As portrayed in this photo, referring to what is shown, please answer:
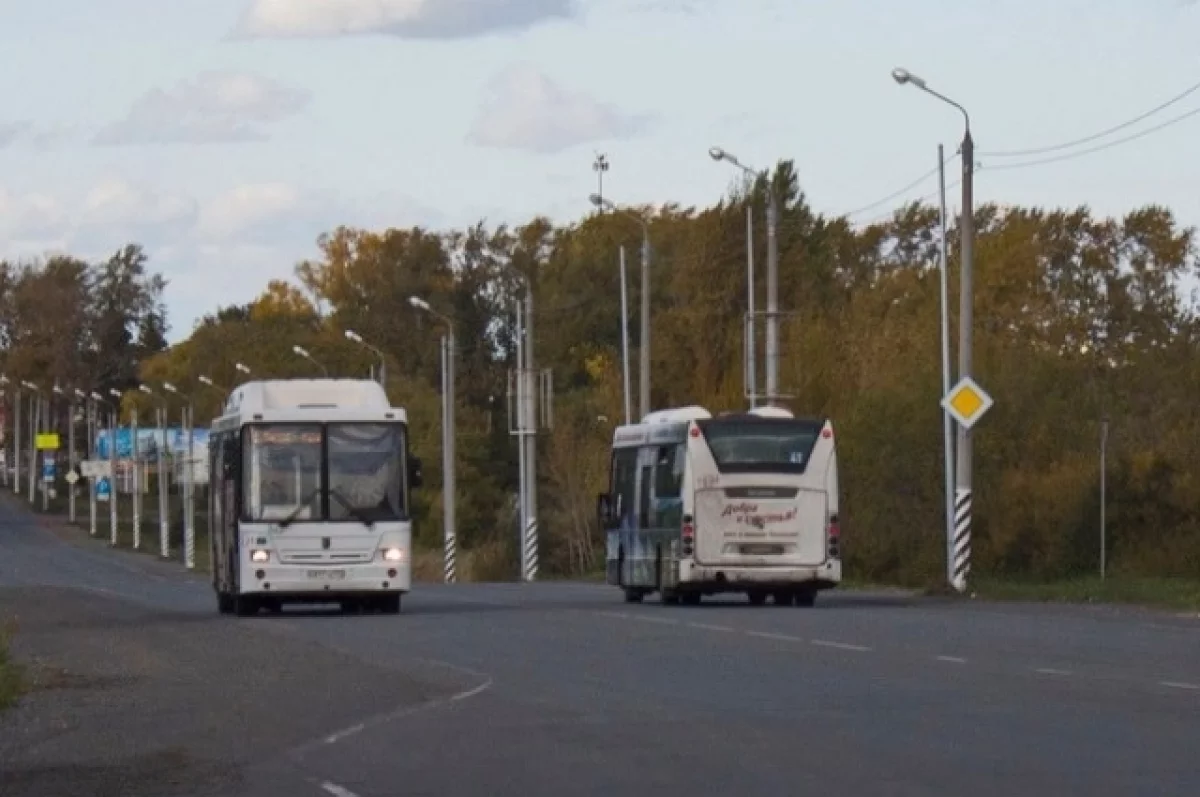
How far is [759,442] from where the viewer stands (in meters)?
41.0

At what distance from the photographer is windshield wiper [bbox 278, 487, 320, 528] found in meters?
38.6

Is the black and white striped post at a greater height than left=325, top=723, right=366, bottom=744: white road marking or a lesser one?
greater

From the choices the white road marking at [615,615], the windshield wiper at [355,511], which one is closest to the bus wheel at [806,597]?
the white road marking at [615,615]

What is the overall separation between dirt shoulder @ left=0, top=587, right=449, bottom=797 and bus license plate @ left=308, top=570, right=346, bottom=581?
12.5 feet

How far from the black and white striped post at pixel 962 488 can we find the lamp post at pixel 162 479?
72.9 meters

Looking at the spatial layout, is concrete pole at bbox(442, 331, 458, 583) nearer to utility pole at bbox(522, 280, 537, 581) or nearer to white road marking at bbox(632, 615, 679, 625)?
utility pole at bbox(522, 280, 537, 581)

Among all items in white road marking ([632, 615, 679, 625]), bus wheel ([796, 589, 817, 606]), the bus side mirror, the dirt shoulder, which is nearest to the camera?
the dirt shoulder

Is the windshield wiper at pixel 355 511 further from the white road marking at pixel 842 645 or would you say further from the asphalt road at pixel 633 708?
the white road marking at pixel 842 645

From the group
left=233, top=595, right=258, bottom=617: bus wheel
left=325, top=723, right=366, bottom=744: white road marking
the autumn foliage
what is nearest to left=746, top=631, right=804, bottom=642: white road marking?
left=325, top=723, right=366, bottom=744: white road marking

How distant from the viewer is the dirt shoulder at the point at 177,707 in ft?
50.0

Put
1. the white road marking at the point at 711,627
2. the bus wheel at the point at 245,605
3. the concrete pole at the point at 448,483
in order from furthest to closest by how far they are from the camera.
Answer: the concrete pole at the point at 448,483
the bus wheel at the point at 245,605
the white road marking at the point at 711,627

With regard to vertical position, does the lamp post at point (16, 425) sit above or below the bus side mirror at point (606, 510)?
above

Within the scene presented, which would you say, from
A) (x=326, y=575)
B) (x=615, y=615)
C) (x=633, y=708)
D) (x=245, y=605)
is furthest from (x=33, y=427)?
(x=633, y=708)

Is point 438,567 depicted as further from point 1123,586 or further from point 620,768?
point 620,768
